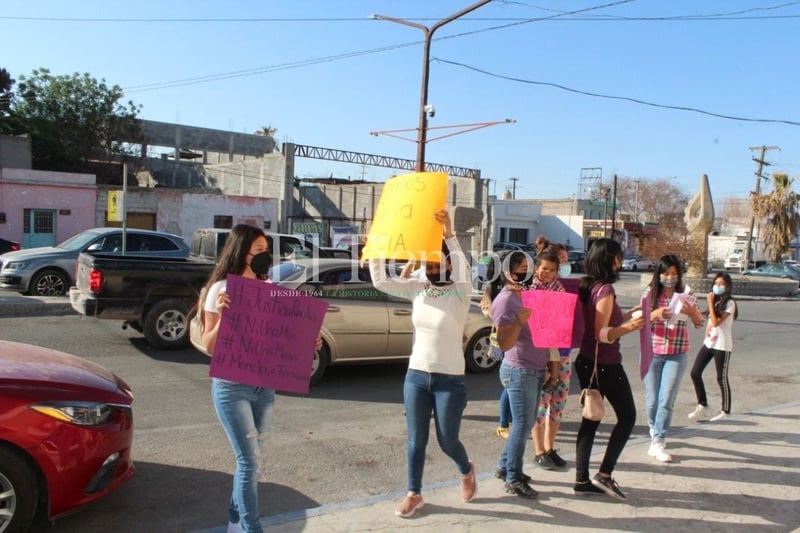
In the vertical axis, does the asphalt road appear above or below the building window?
below

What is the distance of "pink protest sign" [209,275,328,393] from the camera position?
322 cm

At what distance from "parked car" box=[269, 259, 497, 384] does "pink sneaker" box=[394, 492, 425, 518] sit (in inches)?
141

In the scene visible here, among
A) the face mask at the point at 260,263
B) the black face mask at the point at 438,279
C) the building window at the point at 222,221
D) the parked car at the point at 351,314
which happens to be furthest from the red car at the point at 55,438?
the building window at the point at 222,221

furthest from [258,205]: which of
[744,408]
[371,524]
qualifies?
[371,524]

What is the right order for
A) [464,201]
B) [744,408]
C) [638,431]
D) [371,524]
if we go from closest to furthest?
[371,524] < [638,431] < [744,408] < [464,201]

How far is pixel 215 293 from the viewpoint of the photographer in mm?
3273

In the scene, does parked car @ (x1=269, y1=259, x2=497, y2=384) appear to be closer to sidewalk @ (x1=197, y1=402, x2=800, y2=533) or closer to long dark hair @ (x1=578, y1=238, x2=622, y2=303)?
sidewalk @ (x1=197, y1=402, x2=800, y2=533)

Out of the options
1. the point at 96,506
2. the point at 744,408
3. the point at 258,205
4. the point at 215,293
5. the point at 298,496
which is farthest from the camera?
the point at 258,205

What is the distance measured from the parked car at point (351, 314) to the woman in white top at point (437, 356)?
3.60m

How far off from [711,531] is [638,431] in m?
2.38

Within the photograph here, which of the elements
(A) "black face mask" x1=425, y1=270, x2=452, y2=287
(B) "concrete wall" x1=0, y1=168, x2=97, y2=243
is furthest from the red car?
(B) "concrete wall" x1=0, y1=168, x2=97, y2=243

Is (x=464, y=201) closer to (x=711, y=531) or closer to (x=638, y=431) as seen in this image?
(x=638, y=431)

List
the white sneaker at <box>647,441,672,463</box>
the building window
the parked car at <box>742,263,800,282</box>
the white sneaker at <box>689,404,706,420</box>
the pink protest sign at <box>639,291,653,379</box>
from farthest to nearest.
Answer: the parked car at <box>742,263,800,282</box>
the building window
the white sneaker at <box>689,404,706,420</box>
the white sneaker at <box>647,441,672,463</box>
the pink protest sign at <box>639,291,653,379</box>

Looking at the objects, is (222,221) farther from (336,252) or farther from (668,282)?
(668,282)
